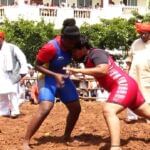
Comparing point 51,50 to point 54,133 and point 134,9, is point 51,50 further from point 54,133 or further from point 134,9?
point 134,9

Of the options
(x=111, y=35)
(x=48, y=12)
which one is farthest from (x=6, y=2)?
(x=111, y=35)

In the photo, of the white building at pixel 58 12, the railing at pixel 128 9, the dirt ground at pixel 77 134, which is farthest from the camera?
the railing at pixel 128 9

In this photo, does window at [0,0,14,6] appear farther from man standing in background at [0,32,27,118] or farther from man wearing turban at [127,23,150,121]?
man wearing turban at [127,23,150,121]

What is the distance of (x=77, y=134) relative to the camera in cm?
909

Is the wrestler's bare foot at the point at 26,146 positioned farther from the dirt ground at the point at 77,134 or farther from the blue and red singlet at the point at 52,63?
the blue and red singlet at the point at 52,63

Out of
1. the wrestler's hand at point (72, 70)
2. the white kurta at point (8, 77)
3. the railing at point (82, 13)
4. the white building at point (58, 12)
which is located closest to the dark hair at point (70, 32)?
the wrestler's hand at point (72, 70)

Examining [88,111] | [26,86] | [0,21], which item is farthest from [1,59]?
[0,21]

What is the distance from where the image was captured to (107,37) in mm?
30516

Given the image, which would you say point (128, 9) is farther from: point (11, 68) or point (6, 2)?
point (11, 68)

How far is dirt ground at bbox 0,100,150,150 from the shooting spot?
26.9 feet

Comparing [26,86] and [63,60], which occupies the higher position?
[63,60]

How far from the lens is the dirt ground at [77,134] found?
8.21 metres

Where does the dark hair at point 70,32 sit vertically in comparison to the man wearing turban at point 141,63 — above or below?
above

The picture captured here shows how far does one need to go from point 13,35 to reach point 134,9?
37.4ft
